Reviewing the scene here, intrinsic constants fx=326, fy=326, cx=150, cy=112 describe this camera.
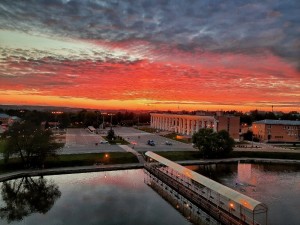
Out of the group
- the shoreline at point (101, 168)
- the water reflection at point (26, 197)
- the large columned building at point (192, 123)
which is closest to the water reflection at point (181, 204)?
the shoreline at point (101, 168)

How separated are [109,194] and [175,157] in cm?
2016

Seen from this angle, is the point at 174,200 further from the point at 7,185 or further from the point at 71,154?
the point at 71,154

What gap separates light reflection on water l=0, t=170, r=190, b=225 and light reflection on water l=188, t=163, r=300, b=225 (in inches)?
336

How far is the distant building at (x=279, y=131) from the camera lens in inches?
3086

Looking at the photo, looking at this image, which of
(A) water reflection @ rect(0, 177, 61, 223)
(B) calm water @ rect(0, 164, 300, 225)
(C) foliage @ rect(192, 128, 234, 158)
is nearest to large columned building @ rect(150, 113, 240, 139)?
(C) foliage @ rect(192, 128, 234, 158)

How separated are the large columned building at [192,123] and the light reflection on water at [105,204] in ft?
140

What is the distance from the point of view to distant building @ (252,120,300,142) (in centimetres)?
7838

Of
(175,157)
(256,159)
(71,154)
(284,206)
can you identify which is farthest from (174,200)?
(256,159)

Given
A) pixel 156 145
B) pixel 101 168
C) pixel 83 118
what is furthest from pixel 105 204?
pixel 83 118

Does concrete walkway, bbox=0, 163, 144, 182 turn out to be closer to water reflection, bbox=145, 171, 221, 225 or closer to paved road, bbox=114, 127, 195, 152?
water reflection, bbox=145, 171, 221, 225

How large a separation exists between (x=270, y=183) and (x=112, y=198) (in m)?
18.6

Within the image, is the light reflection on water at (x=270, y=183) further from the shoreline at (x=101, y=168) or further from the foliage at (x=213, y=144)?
the foliage at (x=213, y=144)

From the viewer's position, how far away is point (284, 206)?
28781 mm

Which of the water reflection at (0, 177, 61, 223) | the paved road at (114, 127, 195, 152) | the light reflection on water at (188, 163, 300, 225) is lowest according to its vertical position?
the water reflection at (0, 177, 61, 223)
